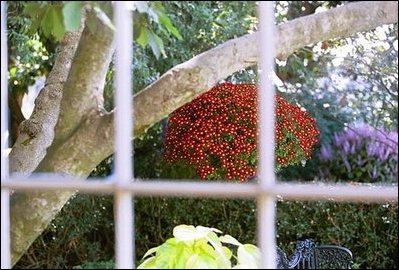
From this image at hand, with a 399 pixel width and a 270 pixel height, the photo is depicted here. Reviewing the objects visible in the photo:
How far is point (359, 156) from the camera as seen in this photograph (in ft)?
16.4

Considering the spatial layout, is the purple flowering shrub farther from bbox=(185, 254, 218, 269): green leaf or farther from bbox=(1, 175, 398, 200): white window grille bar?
bbox=(1, 175, 398, 200): white window grille bar

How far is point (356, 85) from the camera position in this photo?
186 inches

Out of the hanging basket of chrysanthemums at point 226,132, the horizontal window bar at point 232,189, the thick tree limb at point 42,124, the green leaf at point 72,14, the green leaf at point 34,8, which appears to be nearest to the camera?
the horizontal window bar at point 232,189

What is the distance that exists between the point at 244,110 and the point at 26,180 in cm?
116

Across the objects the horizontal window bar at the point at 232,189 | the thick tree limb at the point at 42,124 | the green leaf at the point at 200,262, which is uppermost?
the thick tree limb at the point at 42,124

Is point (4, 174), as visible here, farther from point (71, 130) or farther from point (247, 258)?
point (247, 258)

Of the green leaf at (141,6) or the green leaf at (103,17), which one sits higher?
the green leaf at (141,6)

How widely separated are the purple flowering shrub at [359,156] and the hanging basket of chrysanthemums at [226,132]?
9.00ft

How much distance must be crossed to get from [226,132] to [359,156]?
3039 millimetres

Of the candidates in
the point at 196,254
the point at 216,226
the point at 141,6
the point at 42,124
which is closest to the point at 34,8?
the point at 141,6

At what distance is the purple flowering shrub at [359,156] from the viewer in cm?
489

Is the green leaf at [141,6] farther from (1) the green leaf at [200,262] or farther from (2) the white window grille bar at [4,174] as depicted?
(1) the green leaf at [200,262]

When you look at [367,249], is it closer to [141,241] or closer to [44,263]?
[141,241]

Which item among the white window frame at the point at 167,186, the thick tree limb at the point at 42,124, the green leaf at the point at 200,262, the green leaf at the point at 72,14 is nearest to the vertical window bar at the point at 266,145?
the white window frame at the point at 167,186
